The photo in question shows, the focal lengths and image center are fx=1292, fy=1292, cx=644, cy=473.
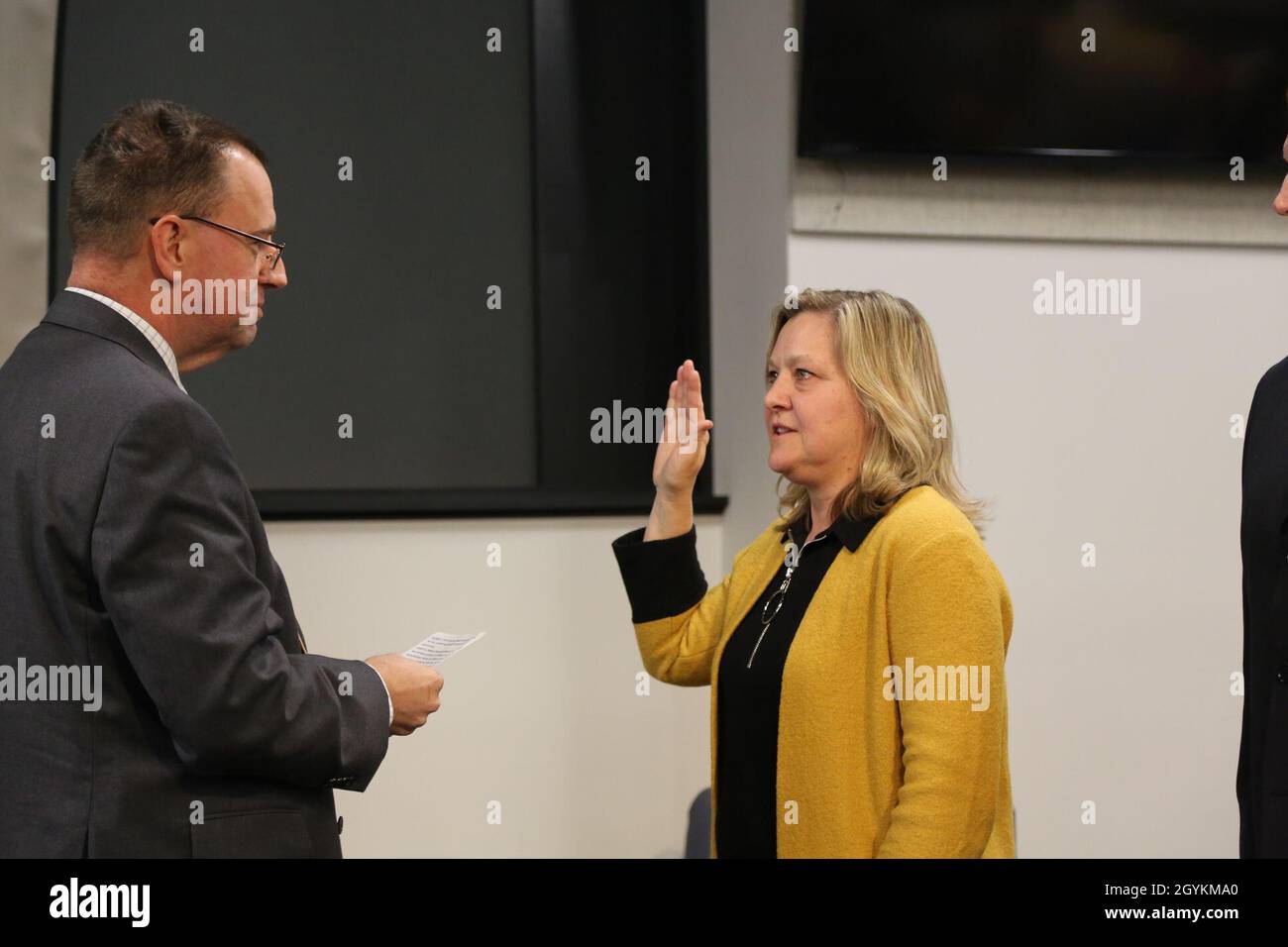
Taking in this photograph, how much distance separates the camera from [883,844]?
1.88 metres

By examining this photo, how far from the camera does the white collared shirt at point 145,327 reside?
1.76 m

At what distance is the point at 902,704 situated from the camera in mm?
1914

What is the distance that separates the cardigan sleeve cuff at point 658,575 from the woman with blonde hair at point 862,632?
0.34 feet

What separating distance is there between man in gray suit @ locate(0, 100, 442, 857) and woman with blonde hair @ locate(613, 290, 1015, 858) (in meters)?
0.63

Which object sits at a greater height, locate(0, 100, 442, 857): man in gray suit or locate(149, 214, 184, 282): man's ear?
locate(149, 214, 184, 282): man's ear

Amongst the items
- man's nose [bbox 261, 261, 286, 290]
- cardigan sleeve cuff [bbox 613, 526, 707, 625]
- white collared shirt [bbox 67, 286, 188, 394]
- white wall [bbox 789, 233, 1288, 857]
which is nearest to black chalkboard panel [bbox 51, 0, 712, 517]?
white wall [bbox 789, 233, 1288, 857]

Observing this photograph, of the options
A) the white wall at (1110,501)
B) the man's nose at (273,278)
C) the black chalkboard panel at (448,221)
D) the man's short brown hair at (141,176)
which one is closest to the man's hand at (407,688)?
the man's nose at (273,278)

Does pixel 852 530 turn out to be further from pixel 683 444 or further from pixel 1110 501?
pixel 1110 501

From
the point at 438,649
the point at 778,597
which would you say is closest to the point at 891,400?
the point at 778,597

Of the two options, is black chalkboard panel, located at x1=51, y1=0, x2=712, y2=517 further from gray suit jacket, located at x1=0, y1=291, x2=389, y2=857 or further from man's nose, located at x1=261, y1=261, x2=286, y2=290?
gray suit jacket, located at x1=0, y1=291, x2=389, y2=857

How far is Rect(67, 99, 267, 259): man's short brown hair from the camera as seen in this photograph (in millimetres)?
1780

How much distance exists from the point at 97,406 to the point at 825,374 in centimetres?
112

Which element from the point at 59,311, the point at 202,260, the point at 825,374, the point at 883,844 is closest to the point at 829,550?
the point at 825,374

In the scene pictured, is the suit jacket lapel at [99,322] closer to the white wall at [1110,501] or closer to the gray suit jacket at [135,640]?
the gray suit jacket at [135,640]
